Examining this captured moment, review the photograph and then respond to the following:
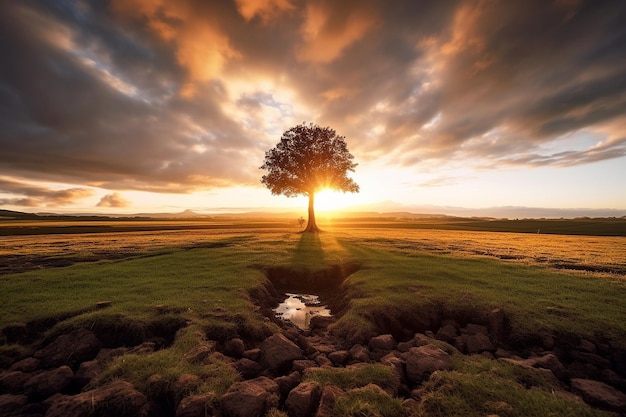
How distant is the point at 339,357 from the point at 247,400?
4.02 meters

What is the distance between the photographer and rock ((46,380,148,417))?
20.9 feet

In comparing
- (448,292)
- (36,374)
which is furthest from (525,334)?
(36,374)

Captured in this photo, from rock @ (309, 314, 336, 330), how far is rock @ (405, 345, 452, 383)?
481 cm

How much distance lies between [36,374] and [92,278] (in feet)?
33.7

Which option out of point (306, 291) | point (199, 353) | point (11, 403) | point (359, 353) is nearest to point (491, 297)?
point (359, 353)

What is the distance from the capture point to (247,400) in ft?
22.2

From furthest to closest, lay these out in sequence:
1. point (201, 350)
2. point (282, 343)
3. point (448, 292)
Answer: point (448, 292) → point (282, 343) → point (201, 350)

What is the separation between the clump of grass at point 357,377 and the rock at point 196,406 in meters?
2.76

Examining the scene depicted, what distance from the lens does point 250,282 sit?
1731 centimetres

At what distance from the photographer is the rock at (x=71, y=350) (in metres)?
9.04

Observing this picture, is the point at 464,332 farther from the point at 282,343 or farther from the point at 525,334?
the point at 282,343

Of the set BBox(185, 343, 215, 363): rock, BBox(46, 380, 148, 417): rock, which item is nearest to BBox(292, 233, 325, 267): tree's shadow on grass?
BBox(185, 343, 215, 363): rock

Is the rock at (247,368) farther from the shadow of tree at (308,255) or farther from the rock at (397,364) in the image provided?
the shadow of tree at (308,255)

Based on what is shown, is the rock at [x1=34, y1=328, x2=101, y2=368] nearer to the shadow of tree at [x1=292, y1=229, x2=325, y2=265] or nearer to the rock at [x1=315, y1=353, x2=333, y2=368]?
the rock at [x1=315, y1=353, x2=333, y2=368]
